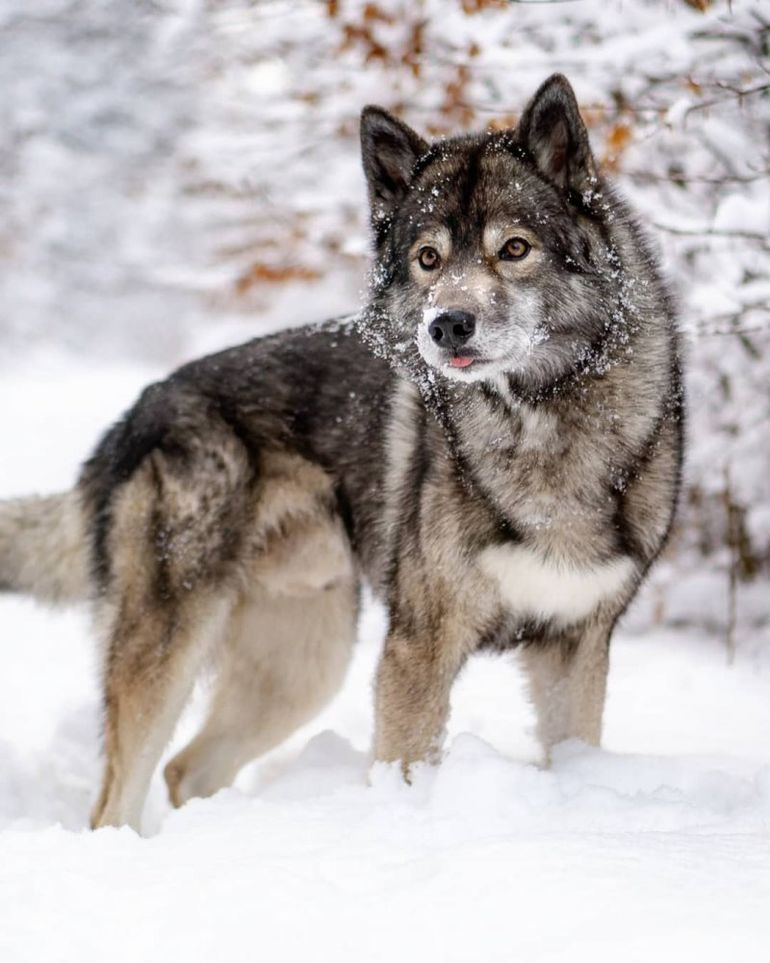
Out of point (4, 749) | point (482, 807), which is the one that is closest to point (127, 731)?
point (4, 749)

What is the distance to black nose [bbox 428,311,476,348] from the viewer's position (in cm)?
267

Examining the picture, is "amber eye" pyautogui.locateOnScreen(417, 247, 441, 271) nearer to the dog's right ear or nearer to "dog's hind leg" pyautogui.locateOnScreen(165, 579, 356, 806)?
the dog's right ear

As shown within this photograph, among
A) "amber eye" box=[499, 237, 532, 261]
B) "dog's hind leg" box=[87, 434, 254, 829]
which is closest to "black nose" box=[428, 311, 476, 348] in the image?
"amber eye" box=[499, 237, 532, 261]

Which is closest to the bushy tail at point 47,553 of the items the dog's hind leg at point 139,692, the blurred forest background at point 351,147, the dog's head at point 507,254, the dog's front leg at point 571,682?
the dog's hind leg at point 139,692

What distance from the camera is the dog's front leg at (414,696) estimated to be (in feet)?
10.0

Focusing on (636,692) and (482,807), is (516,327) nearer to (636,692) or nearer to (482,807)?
(482,807)

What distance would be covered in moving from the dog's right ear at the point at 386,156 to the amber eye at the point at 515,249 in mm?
425

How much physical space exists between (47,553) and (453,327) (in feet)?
5.88

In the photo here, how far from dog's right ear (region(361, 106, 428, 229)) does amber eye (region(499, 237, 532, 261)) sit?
425 millimetres

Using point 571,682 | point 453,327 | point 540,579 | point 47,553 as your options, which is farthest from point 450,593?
point 47,553

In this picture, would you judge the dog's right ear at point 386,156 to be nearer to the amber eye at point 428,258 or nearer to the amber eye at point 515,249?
the amber eye at point 428,258

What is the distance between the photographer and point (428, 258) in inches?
116

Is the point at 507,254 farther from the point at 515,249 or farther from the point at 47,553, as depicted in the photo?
the point at 47,553

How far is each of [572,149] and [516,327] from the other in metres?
0.51
